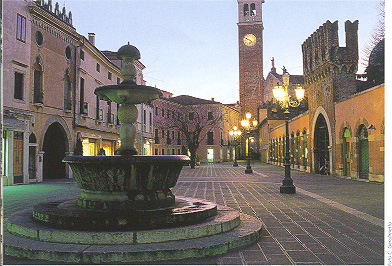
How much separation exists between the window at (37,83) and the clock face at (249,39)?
51489 millimetres

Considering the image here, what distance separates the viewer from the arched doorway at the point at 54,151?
22.2 m

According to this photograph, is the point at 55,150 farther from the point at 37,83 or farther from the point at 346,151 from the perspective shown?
the point at 346,151

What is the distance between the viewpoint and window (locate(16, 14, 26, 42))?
58.3 feet

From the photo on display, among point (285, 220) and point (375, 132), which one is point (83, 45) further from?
point (285, 220)

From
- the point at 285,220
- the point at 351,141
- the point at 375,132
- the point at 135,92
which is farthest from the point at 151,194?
the point at 351,141

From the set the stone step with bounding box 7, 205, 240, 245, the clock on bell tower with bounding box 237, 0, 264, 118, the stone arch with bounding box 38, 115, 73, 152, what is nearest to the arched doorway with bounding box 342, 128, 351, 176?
the stone arch with bounding box 38, 115, 73, 152

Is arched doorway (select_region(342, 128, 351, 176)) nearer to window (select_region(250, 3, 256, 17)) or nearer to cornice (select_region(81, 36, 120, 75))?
cornice (select_region(81, 36, 120, 75))

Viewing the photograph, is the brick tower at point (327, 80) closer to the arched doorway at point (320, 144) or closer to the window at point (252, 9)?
the arched doorway at point (320, 144)

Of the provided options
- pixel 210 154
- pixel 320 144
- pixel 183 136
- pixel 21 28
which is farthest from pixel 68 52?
pixel 210 154

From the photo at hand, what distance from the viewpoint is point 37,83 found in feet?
65.4

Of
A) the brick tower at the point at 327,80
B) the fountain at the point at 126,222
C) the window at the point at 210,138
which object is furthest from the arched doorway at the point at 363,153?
the window at the point at 210,138

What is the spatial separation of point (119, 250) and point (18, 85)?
1617 cm

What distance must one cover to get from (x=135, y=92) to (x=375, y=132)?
46.6 ft

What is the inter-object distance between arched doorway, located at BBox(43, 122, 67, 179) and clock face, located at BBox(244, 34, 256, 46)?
165 feet
